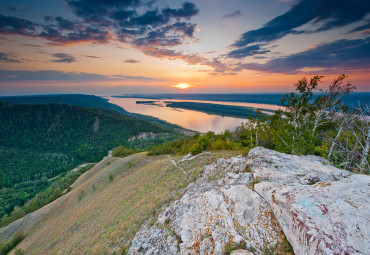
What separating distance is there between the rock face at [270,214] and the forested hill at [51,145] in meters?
121

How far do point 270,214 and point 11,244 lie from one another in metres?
61.5

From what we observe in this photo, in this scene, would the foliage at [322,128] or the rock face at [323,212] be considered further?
the foliage at [322,128]

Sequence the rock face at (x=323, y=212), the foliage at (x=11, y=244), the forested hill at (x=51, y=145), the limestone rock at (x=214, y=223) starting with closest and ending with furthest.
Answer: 1. the rock face at (x=323, y=212)
2. the limestone rock at (x=214, y=223)
3. the foliage at (x=11, y=244)
4. the forested hill at (x=51, y=145)

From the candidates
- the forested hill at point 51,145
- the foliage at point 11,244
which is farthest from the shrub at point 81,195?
the forested hill at point 51,145

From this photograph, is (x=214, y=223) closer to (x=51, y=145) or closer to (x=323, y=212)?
(x=323, y=212)

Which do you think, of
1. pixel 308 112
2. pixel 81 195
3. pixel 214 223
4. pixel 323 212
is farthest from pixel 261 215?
pixel 81 195

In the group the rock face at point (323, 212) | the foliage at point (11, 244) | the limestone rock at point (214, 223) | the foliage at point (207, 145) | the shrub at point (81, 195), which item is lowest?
the foliage at point (11, 244)

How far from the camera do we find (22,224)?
137 ft

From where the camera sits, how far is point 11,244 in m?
36.7

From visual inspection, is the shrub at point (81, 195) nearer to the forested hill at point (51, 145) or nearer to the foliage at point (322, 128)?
the foliage at point (322, 128)

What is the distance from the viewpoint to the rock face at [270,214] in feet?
16.1

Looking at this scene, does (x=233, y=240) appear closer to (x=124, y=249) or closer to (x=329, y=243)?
(x=329, y=243)

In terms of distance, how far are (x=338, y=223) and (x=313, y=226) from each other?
744 millimetres

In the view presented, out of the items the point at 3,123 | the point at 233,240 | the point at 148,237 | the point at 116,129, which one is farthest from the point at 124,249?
the point at 3,123
